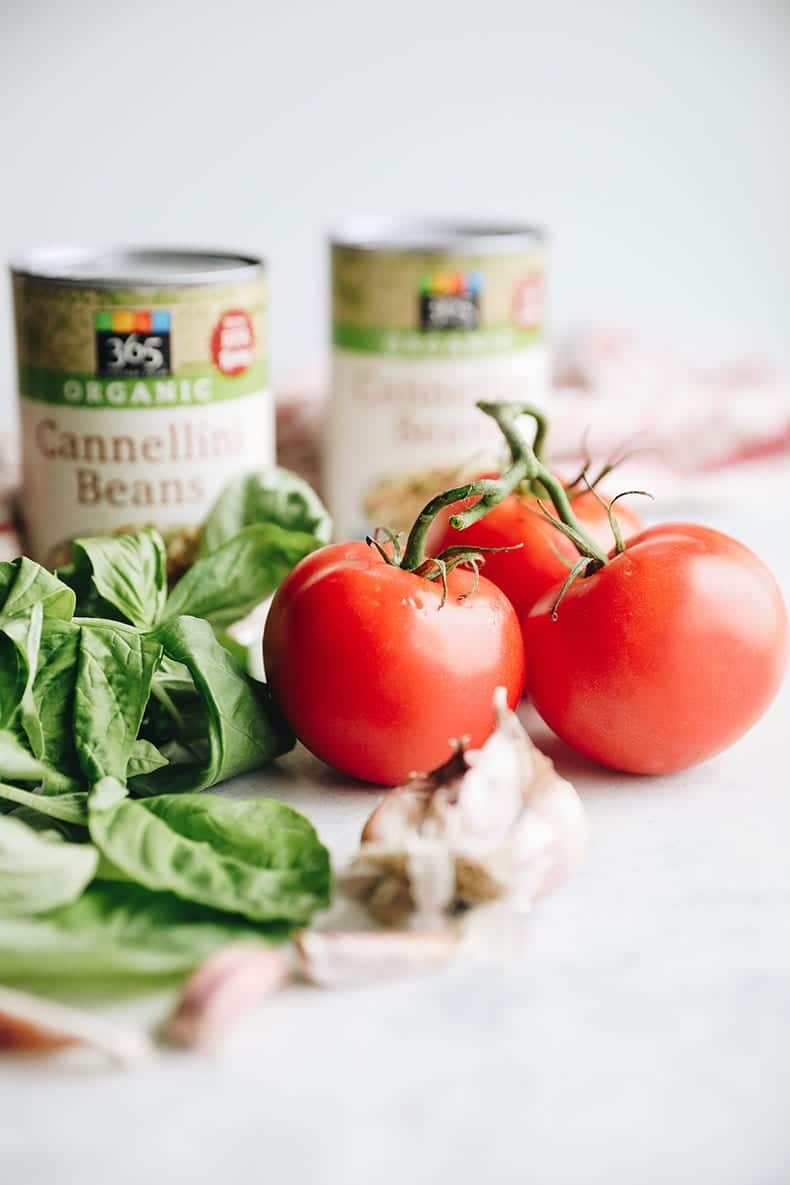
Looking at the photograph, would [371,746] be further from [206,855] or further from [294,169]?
[294,169]

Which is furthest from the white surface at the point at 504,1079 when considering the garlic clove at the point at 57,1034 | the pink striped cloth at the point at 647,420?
the pink striped cloth at the point at 647,420

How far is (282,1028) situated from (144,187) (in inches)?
89.6

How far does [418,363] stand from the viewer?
4.99 feet

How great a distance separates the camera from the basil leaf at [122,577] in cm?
99

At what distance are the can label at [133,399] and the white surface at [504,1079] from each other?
0.55m

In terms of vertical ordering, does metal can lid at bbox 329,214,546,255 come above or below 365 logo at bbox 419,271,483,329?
above

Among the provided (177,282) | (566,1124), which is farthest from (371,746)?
(177,282)

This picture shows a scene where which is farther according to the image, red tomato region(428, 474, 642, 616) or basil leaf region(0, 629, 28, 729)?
red tomato region(428, 474, 642, 616)

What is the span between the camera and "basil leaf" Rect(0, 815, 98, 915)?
0.77m

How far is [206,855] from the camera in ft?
2.64

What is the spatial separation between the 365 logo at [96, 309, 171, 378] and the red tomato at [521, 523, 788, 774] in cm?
42

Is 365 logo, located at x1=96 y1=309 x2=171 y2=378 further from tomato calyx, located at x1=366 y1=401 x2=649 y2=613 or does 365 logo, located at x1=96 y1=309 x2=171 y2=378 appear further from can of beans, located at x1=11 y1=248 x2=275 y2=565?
tomato calyx, located at x1=366 y1=401 x2=649 y2=613

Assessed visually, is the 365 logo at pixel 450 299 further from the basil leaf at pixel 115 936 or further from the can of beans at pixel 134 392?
the basil leaf at pixel 115 936

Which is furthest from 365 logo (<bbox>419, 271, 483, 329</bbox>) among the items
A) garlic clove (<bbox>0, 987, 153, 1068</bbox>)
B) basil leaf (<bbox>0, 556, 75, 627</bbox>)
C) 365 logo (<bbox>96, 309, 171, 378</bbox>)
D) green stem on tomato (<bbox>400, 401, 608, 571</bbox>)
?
garlic clove (<bbox>0, 987, 153, 1068</bbox>)
